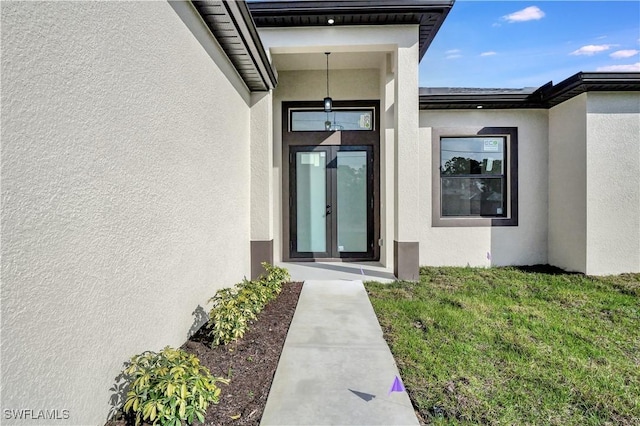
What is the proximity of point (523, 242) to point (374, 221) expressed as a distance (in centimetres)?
332

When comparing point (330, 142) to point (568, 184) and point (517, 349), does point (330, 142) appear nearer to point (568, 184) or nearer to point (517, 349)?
point (568, 184)

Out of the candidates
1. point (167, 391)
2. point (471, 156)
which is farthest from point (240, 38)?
point (471, 156)

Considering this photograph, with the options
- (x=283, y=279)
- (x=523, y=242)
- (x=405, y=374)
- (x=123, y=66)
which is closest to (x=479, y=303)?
(x=405, y=374)

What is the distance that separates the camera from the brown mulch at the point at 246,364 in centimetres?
225

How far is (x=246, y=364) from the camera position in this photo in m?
2.91

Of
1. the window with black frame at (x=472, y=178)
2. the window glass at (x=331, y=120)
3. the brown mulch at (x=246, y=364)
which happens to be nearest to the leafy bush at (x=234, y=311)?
the brown mulch at (x=246, y=364)

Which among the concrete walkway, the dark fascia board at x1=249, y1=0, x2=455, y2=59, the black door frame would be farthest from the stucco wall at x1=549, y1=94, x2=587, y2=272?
the concrete walkway

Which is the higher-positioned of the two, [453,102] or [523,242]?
[453,102]

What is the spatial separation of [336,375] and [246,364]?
32.1 inches

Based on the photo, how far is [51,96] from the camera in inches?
64.3

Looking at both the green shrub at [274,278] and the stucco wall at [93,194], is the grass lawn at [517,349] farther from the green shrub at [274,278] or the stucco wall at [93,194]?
the stucco wall at [93,194]

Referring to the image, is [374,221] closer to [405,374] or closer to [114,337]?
[405,374]

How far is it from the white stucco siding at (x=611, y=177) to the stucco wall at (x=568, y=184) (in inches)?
4.0

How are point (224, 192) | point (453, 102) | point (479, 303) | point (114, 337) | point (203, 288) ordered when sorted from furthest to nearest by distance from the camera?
point (453, 102), point (479, 303), point (224, 192), point (203, 288), point (114, 337)
